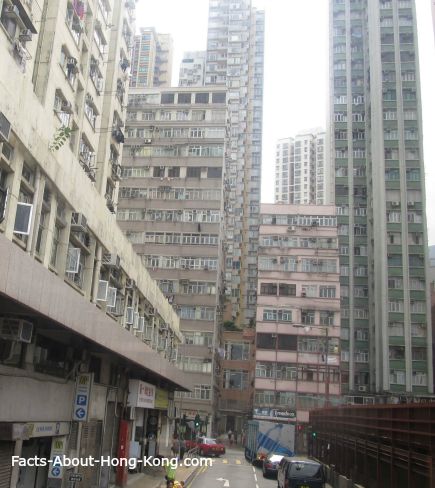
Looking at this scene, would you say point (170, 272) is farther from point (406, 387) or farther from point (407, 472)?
point (407, 472)

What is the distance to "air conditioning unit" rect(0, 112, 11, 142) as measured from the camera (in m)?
10.4

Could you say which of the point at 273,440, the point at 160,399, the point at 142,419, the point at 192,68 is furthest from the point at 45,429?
the point at 192,68

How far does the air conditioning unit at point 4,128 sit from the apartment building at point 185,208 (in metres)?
42.6

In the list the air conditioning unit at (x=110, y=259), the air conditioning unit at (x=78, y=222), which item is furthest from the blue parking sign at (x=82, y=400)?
the air conditioning unit at (x=110, y=259)

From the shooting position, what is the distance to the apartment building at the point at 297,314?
172 feet

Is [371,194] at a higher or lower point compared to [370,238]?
higher

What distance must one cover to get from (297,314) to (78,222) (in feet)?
139

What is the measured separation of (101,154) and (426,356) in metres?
37.8

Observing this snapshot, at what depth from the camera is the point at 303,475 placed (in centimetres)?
1875

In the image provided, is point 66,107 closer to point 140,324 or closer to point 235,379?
point 140,324

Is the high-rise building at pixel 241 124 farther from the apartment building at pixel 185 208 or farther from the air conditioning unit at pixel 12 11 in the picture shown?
the air conditioning unit at pixel 12 11

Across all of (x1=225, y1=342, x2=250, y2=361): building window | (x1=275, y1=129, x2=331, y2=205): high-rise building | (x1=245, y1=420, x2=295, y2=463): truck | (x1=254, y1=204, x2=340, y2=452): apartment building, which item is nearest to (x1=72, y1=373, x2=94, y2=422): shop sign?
(x1=245, y1=420, x2=295, y2=463): truck

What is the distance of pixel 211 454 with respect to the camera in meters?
39.3

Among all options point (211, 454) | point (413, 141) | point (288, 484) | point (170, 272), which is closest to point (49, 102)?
point (288, 484)
